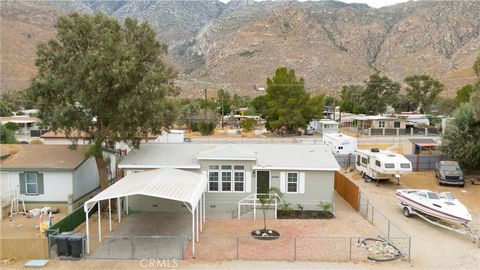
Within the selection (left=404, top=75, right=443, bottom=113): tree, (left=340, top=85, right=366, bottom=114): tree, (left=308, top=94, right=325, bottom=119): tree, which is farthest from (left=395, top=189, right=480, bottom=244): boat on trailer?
(left=404, top=75, right=443, bottom=113): tree

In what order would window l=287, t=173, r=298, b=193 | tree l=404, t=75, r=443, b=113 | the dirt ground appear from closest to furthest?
the dirt ground < window l=287, t=173, r=298, b=193 < tree l=404, t=75, r=443, b=113

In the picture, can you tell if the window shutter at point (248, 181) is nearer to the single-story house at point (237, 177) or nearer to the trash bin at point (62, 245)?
the single-story house at point (237, 177)


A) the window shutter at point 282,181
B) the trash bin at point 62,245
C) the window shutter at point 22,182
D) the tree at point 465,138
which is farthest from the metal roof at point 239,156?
the tree at point 465,138

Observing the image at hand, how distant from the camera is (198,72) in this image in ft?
527

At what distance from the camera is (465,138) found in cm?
3050

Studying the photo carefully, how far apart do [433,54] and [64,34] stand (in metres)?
156

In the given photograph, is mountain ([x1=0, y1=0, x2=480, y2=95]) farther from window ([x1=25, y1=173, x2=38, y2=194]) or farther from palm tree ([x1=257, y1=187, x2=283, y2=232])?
palm tree ([x1=257, y1=187, x2=283, y2=232])

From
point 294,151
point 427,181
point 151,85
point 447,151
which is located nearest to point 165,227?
point 151,85

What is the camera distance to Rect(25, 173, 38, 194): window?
2180 cm

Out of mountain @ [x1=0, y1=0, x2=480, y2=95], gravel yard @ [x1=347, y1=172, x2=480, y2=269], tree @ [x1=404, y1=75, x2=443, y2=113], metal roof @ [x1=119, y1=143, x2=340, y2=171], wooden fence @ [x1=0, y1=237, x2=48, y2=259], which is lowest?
gravel yard @ [x1=347, y1=172, x2=480, y2=269]

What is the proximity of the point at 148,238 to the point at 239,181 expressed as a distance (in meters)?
5.93

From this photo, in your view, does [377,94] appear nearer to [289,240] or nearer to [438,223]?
[438,223]

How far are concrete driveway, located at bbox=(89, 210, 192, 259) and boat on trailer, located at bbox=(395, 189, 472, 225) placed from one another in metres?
11.7

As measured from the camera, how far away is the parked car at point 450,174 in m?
28.1
